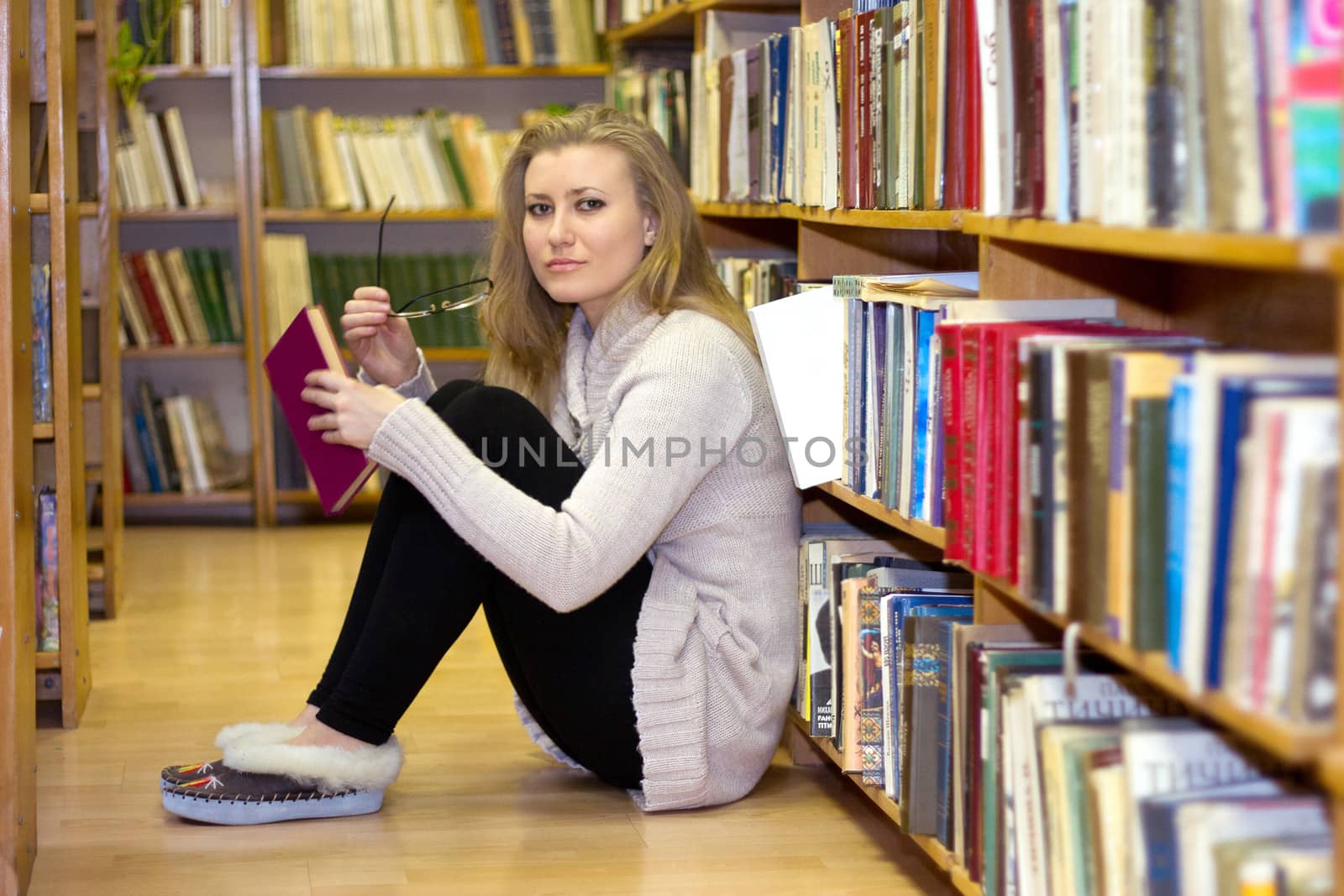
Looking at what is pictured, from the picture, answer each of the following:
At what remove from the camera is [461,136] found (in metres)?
4.41

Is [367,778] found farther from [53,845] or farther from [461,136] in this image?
[461,136]

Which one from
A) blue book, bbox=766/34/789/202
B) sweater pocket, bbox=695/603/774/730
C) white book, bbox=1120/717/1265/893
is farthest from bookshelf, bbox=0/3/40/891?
white book, bbox=1120/717/1265/893

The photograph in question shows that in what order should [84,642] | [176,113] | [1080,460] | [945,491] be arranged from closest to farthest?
[1080,460] → [945,491] → [84,642] → [176,113]

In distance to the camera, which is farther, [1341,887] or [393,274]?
[393,274]

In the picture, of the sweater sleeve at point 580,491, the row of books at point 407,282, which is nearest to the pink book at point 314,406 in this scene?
the sweater sleeve at point 580,491

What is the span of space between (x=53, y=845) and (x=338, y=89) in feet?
10.1

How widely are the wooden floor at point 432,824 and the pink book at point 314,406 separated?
0.43 meters

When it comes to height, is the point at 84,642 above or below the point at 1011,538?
below

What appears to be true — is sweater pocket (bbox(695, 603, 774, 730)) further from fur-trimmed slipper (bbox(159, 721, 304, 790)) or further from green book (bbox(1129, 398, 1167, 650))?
green book (bbox(1129, 398, 1167, 650))

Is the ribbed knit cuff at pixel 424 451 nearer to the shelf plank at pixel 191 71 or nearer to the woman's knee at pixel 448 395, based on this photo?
the woman's knee at pixel 448 395

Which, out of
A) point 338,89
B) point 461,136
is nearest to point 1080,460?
point 461,136

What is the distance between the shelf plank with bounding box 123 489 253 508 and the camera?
4379 mm

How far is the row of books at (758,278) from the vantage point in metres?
2.50

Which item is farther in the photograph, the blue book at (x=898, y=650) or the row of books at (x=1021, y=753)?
the blue book at (x=898, y=650)
